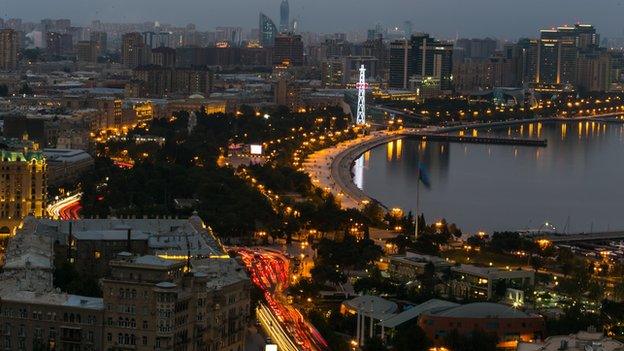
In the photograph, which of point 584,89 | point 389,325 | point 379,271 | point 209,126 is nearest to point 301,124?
point 209,126

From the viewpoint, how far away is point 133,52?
3828 centimetres

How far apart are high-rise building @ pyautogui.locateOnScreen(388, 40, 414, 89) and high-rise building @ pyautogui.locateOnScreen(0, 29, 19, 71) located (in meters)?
9.76

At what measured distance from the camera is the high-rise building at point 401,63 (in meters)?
39.0

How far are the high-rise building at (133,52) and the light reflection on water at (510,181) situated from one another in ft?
42.9

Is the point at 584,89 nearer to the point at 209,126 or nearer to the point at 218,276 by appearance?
the point at 209,126

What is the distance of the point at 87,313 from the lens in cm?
646

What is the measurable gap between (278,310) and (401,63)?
104 feet

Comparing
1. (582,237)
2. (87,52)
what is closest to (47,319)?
(582,237)

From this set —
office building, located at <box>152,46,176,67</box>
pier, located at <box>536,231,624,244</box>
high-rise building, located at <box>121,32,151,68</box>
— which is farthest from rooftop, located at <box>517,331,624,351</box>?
high-rise building, located at <box>121,32,151,68</box>

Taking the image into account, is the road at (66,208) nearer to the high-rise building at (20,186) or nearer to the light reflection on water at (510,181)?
the high-rise building at (20,186)

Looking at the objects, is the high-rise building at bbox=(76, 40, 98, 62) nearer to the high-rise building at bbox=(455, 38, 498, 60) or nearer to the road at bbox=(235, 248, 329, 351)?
the high-rise building at bbox=(455, 38, 498, 60)

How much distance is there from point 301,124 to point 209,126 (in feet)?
7.49

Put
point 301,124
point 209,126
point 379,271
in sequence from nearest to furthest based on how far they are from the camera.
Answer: point 379,271 → point 209,126 → point 301,124

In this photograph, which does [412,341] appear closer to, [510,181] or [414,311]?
[414,311]
